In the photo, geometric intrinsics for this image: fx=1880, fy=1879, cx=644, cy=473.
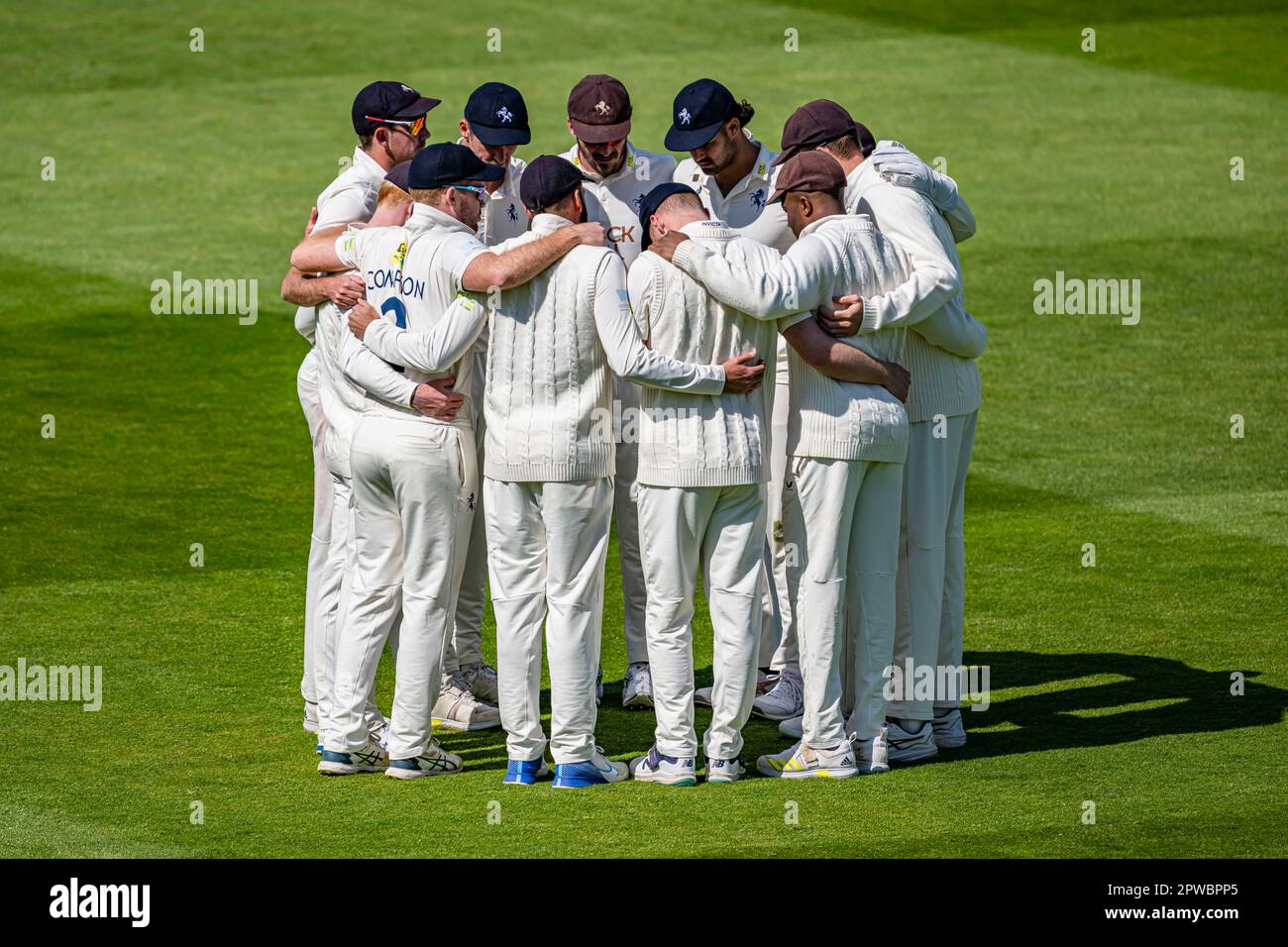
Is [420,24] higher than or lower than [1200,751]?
higher

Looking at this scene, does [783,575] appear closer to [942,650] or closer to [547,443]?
[942,650]

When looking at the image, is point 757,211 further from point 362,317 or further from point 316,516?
point 316,516

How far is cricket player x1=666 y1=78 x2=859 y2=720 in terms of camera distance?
772 cm

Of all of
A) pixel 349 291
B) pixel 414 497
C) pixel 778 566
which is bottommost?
pixel 778 566

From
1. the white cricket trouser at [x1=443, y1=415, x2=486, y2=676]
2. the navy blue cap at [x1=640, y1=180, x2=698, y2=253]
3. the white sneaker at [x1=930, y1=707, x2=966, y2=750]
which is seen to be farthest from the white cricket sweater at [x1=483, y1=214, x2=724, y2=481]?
the white sneaker at [x1=930, y1=707, x2=966, y2=750]

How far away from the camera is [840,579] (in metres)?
7.20

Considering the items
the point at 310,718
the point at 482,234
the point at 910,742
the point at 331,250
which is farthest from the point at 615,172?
the point at 910,742

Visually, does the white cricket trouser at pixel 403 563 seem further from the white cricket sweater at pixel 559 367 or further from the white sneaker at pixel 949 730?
the white sneaker at pixel 949 730

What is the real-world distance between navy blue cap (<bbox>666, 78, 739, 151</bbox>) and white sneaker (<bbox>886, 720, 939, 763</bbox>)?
8.26 ft

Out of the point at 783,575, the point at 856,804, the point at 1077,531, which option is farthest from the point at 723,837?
the point at 1077,531

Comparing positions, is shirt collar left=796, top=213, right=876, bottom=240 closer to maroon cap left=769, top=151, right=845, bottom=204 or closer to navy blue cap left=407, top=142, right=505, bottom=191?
maroon cap left=769, top=151, right=845, bottom=204

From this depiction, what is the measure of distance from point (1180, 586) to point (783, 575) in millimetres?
2631

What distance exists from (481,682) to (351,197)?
2.25 meters
